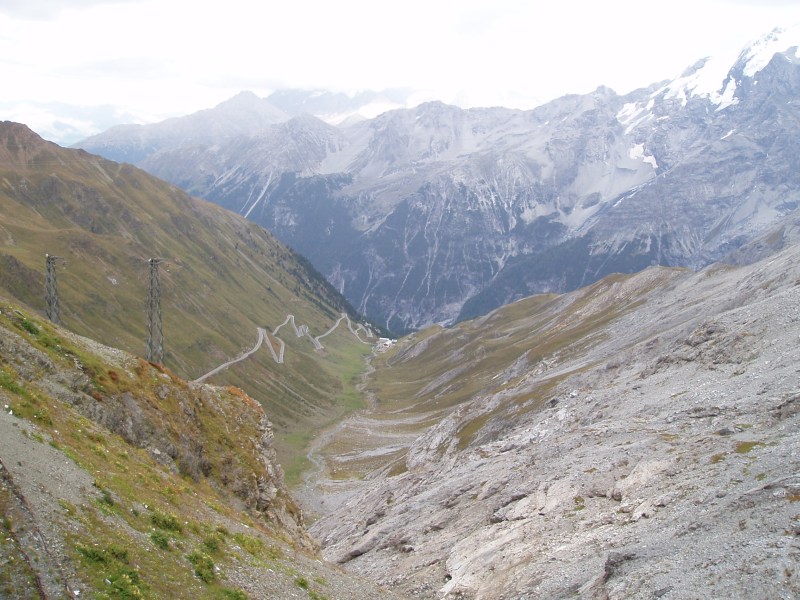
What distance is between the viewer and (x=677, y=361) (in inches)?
2766

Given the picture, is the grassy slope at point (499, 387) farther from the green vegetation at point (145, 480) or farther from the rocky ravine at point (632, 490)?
the green vegetation at point (145, 480)

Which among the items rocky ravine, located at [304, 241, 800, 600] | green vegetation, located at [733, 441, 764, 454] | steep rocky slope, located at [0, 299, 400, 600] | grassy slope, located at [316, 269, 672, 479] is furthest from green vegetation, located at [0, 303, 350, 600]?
grassy slope, located at [316, 269, 672, 479]

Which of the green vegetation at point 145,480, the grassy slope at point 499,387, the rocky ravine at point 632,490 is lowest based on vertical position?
the grassy slope at point 499,387

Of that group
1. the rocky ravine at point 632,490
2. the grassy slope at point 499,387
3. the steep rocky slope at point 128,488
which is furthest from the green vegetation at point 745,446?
the grassy slope at point 499,387

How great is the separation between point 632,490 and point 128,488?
3218cm

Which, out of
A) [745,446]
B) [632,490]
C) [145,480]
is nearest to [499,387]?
[632,490]

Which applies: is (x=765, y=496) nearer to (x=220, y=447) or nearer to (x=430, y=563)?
(x=430, y=563)

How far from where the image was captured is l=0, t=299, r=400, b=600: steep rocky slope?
21.0 metres

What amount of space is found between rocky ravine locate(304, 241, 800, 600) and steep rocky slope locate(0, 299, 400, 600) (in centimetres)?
1089

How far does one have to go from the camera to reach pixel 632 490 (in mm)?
42688

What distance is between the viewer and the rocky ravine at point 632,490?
1174 inches

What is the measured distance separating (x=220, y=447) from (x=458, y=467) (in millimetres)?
34578

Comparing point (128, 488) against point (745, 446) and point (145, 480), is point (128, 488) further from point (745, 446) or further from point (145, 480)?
point (745, 446)

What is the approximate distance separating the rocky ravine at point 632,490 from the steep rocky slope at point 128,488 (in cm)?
1089
